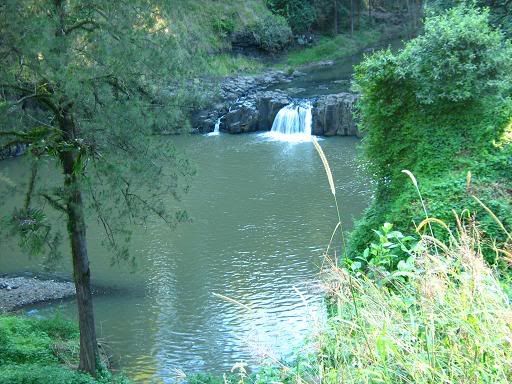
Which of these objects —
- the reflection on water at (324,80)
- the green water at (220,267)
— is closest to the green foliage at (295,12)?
the reflection on water at (324,80)

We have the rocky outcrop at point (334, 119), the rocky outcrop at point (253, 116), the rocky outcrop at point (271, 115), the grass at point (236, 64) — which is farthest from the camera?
the grass at point (236, 64)

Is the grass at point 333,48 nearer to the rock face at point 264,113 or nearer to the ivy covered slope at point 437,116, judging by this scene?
the rock face at point 264,113

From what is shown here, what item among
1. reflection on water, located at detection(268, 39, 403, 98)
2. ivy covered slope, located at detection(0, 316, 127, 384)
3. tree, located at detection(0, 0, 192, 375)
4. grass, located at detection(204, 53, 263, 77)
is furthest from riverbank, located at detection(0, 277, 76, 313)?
grass, located at detection(204, 53, 263, 77)

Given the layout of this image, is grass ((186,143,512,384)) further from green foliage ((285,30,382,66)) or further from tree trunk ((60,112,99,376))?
green foliage ((285,30,382,66))

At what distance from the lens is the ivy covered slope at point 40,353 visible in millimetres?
9953

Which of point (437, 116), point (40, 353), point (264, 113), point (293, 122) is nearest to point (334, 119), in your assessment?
point (293, 122)

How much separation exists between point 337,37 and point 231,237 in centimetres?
3245

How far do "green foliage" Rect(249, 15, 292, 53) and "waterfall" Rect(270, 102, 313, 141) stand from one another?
12812 mm

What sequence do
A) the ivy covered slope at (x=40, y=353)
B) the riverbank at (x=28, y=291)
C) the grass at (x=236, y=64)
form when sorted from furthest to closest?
the grass at (x=236, y=64)
the riverbank at (x=28, y=291)
the ivy covered slope at (x=40, y=353)

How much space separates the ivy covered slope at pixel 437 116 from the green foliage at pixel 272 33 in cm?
3193

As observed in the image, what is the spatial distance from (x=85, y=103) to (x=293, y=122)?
21079 mm

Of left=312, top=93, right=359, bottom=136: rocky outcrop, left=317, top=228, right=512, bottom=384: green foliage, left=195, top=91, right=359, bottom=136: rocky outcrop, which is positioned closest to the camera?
left=317, top=228, right=512, bottom=384: green foliage

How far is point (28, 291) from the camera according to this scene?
15367 mm

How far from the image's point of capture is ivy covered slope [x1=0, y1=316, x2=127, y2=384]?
995 centimetres
